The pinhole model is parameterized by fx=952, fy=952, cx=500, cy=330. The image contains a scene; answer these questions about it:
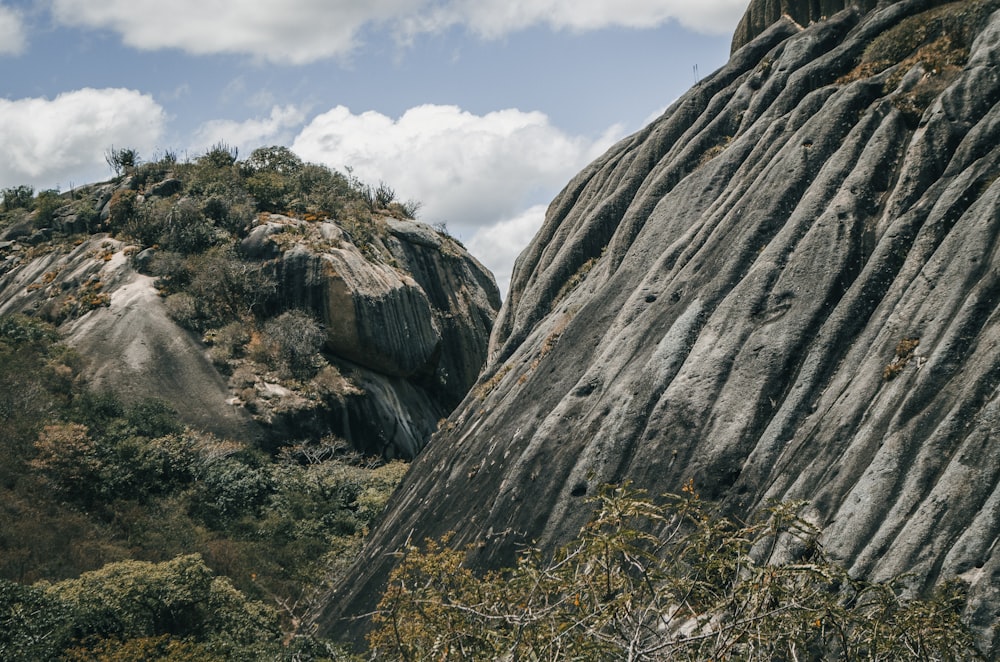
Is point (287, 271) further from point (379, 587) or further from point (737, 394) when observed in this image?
point (737, 394)

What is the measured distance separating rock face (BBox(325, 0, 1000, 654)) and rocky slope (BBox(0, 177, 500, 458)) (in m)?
17.2

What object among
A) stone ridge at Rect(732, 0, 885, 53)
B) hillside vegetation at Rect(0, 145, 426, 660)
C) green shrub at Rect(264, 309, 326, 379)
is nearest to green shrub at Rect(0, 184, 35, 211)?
hillside vegetation at Rect(0, 145, 426, 660)

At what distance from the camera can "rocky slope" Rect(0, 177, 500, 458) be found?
42875 mm

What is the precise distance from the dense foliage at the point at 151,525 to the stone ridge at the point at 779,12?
21134 mm

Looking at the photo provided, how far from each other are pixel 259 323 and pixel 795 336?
3483 cm

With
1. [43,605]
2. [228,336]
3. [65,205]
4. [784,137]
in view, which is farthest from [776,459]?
[65,205]

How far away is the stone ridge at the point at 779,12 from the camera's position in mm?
27344

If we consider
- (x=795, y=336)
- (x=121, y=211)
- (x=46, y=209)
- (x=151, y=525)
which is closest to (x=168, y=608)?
(x=151, y=525)

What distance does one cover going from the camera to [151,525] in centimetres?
3253

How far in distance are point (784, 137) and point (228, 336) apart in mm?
30338

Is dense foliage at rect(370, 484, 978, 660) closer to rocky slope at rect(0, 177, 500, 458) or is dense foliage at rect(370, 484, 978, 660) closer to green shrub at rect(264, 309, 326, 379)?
rocky slope at rect(0, 177, 500, 458)

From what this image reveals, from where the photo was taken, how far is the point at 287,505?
36562 millimetres

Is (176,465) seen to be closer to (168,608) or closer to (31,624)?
(168,608)

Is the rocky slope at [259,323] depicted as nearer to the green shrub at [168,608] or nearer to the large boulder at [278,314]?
the large boulder at [278,314]
